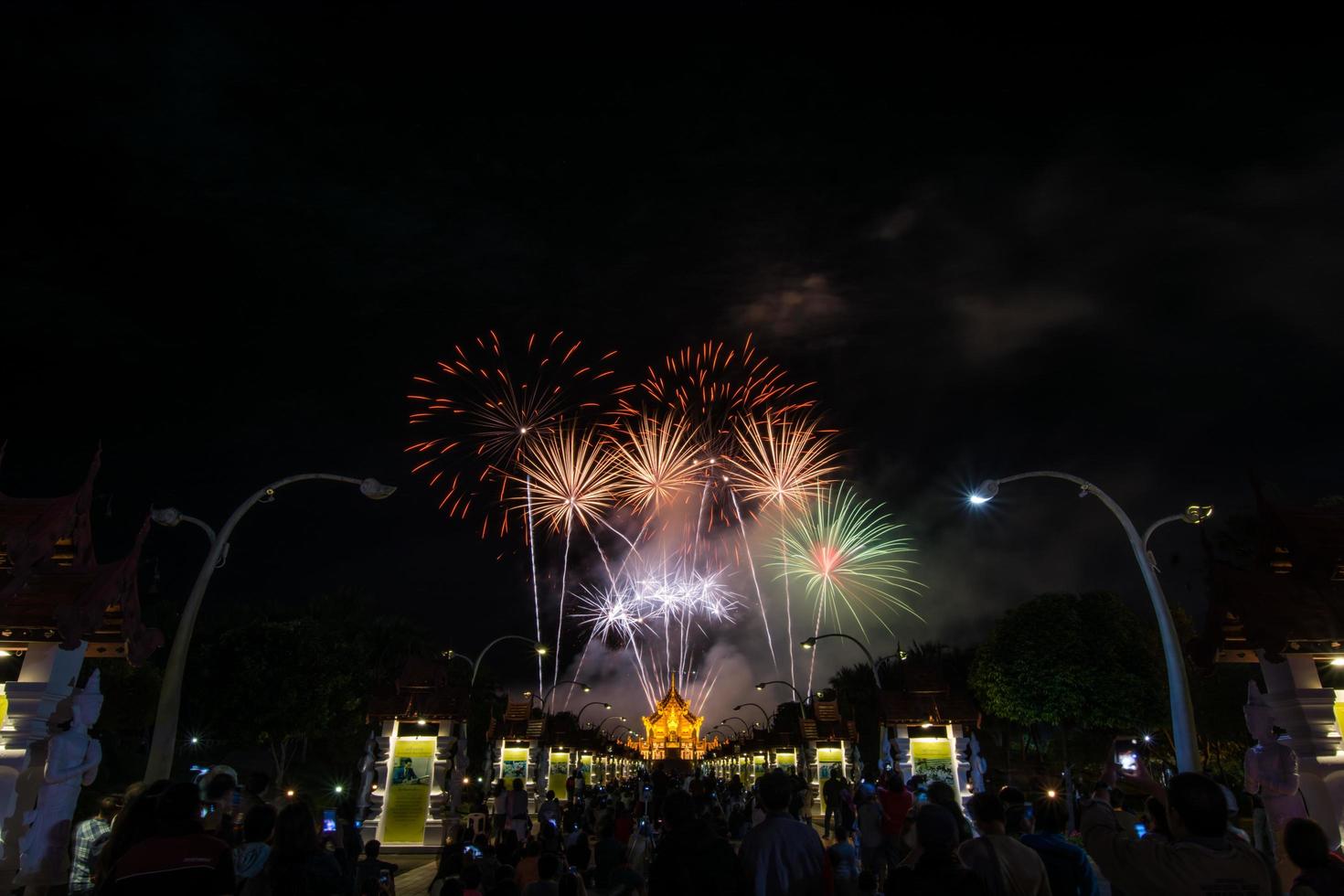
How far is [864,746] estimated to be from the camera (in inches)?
2704

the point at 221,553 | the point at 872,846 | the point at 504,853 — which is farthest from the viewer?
the point at 221,553

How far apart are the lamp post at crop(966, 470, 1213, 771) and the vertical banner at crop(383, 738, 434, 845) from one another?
17.8 m

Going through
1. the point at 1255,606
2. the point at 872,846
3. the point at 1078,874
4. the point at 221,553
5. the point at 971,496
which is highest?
the point at 971,496

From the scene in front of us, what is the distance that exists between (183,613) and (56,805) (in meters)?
3.68

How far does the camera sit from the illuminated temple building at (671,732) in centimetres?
13850

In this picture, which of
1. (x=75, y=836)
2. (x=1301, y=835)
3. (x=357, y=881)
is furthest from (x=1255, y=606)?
(x=75, y=836)

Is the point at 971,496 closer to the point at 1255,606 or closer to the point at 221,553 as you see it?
the point at 1255,606

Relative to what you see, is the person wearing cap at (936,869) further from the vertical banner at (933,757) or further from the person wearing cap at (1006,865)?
the vertical banner at (933,757)

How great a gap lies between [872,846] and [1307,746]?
28.8ft

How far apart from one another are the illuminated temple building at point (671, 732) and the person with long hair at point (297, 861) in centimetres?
13862

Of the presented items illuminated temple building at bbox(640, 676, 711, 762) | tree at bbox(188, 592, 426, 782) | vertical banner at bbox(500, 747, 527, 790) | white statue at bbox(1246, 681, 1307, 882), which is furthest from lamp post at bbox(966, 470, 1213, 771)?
illuminated temple building at bbox(640, 676, 711, 762)

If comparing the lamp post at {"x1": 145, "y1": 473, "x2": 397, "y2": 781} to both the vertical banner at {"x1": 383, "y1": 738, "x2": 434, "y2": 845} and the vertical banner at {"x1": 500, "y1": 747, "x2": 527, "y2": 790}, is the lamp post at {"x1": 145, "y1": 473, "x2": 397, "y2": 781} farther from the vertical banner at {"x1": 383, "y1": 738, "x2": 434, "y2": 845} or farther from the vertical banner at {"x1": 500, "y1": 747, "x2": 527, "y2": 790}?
A: the vertical banner at {"x1": 500, "y1": 747, "x2": 527, "y2": 790}

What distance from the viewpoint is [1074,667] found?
46531 mm

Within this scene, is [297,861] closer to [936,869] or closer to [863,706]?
[936,869]
